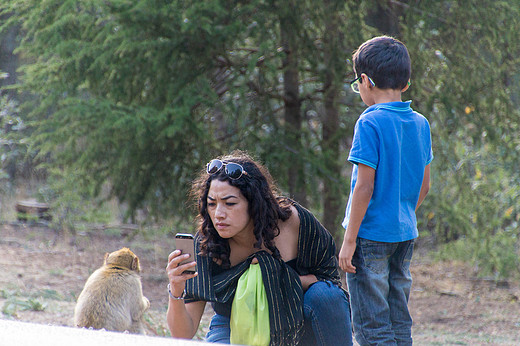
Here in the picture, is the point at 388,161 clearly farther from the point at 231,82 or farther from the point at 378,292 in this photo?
the point at 231,82

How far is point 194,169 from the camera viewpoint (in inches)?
228

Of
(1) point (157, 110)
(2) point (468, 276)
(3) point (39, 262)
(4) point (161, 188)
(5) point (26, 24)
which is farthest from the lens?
(2) point (468, 276)

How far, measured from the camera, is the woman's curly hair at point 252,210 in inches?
102

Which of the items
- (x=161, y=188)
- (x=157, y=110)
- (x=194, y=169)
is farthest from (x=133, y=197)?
(x=157, y=110)

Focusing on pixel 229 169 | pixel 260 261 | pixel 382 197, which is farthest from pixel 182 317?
pixel 382 197

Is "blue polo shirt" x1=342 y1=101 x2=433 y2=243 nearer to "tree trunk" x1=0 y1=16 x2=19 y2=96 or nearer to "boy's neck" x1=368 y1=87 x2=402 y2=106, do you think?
"boy's neck" x1=368 y1=87 x2=402 y2=106

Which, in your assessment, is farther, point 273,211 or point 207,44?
point 207,44

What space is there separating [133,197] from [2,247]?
9.64 ft

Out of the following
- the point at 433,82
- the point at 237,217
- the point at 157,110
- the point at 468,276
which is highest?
the point at 433,82

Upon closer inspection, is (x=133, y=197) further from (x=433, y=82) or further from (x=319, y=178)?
(x=433, y=82)

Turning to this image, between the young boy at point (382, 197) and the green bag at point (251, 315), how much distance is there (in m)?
0.46

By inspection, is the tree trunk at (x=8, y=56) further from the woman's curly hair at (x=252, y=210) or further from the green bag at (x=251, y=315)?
the green bag at (x=251, y=315)

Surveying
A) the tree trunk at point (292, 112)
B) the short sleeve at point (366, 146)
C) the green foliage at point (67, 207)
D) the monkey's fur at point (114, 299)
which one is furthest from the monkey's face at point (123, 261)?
the green foliage at point (67, 207)

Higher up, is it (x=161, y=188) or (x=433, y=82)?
(x=433, y=82)
